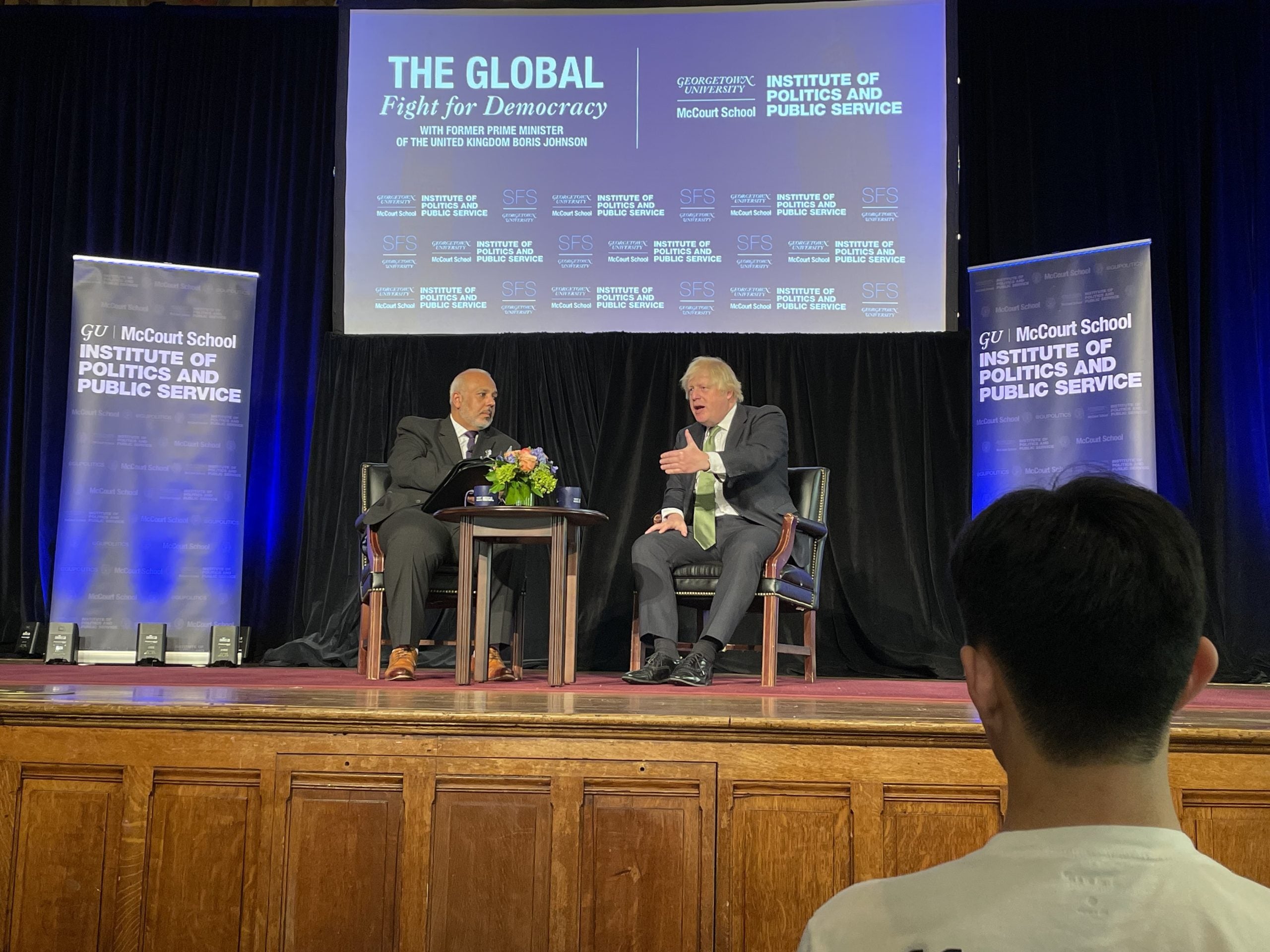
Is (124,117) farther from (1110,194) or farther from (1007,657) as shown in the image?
(1007,657)

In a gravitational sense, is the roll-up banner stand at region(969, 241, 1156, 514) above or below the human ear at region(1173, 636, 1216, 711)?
above

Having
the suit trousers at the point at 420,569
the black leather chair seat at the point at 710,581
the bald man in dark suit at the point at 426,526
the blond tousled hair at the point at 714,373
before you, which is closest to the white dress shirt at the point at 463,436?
the bald man in dark suit at the point at 426,526

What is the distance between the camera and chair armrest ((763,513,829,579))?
401 cm

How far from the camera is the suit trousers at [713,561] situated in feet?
13.0

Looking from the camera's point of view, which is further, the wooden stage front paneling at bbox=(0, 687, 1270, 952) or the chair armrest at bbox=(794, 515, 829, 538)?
the chair armrest at bbox=(794, 515, 829, 538)

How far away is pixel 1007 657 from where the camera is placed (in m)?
0.75

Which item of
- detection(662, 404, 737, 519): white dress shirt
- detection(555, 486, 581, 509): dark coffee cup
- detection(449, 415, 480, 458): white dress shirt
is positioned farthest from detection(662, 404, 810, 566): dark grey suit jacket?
detection(449, 415, 480, 458): white dress shirt

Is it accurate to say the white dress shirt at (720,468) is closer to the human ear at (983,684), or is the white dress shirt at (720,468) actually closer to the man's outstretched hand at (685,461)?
the man's outstretched hand at (685,461)

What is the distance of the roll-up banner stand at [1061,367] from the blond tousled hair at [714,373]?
4.82ft

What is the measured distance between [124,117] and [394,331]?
201cm

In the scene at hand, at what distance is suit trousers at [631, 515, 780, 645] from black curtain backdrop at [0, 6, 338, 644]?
97.6 inches

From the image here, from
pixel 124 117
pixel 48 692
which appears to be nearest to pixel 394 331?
pixel 124 117

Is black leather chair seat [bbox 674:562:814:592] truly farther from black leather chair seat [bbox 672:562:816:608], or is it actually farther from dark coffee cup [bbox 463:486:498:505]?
dark coffee cup [bbox 463:486:498:505]

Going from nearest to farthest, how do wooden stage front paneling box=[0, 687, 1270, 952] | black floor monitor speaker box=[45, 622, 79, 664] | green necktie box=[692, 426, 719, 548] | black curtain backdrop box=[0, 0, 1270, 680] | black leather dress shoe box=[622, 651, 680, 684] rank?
wooden stage front paneling box=[0, 687, 1270, 952] < black leather dress shoe box=[622, 651, 680, 684] < green necktie box=[692, 426, 719, 548] < black floor monitor speaker box=[45, 622, 79, 664] < black curtain backdrop box=[0, 0, 1270, 680]
